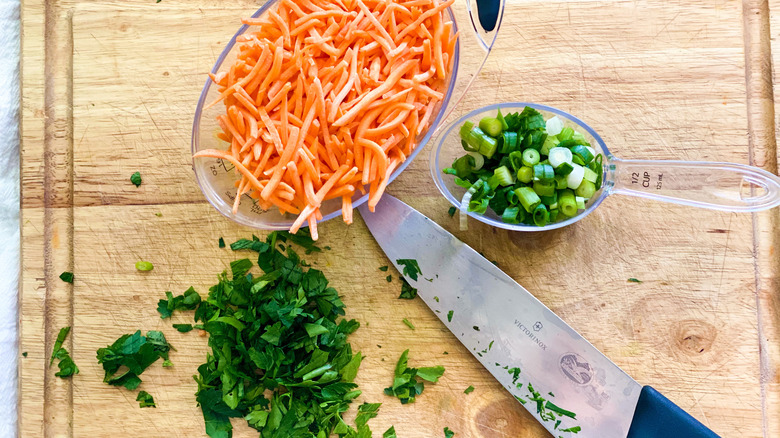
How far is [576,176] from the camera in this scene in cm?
153

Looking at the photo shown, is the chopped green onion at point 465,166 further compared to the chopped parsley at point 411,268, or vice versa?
the chopped parsley at point 411,268

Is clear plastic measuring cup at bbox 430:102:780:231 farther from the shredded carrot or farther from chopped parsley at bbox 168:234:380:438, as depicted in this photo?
chopped parsley at bbox 168:234:380:438

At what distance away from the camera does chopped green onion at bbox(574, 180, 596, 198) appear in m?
1.56

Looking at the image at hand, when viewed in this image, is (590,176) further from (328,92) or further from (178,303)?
(178,303)

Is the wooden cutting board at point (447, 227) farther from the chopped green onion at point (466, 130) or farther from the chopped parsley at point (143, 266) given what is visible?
the chopped green onion at point (466, 130)

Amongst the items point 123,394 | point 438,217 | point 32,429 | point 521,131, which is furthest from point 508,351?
point 32,429

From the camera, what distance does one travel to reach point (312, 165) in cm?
143

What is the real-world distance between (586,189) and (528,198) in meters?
0.18

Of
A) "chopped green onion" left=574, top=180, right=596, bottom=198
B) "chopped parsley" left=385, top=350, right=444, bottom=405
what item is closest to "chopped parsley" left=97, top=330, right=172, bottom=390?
"chopped parsley" left=385, top=350, right=444, bottom=405

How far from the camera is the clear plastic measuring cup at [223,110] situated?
63.5 inches

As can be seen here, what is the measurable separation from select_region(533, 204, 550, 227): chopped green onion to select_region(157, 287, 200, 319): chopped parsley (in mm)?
1148

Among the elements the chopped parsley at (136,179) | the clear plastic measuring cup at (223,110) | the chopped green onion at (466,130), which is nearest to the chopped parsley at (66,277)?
the chopped parsley at (136,179)

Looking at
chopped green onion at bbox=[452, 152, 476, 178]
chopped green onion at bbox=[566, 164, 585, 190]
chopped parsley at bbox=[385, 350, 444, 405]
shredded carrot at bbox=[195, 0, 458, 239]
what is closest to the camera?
shredded carrot at bbox=[195, 0, 458, 239]

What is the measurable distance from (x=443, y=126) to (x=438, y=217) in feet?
1.01
